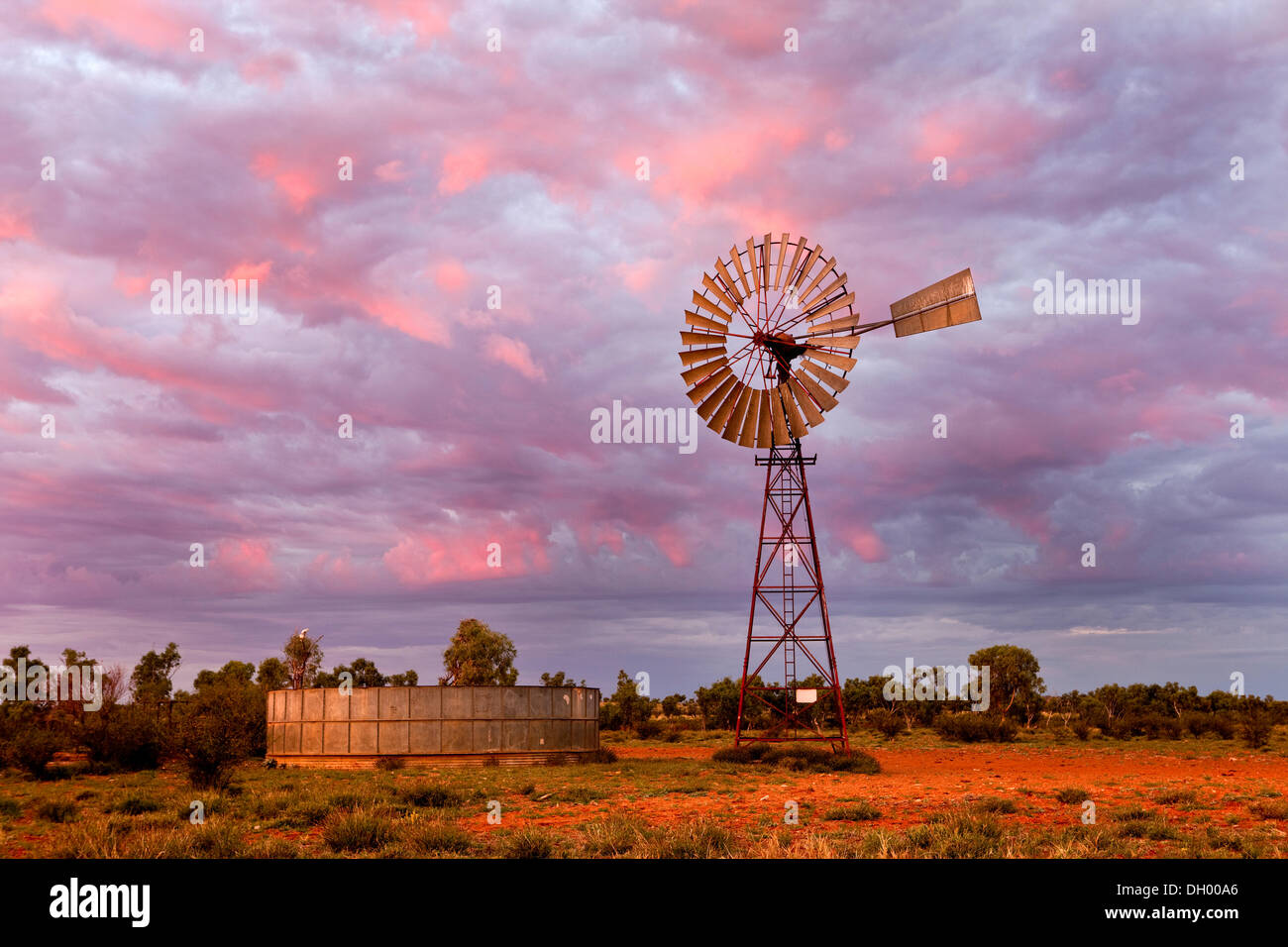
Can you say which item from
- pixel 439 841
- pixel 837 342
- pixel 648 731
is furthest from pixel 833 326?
pixel 648 731

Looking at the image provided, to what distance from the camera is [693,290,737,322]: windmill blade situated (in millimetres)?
41562

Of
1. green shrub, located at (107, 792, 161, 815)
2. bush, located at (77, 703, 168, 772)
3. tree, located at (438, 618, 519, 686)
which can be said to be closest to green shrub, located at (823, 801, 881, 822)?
green shrub, located at (107, 792, 161, 815)

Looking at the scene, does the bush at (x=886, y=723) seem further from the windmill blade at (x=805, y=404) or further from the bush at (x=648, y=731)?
the windmill blade at (x=805, y=404)

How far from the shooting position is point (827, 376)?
4006cm

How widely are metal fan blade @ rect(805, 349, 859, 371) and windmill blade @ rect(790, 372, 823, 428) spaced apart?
1038 mm

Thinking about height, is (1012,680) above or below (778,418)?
below

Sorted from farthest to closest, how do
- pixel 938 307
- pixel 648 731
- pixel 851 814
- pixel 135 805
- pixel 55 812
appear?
pixel 648 731 → pixel 938 307 → pixel 135 805 → pixel 55 812 → pixel 851 814

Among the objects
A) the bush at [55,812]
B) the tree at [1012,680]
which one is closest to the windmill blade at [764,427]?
the bush at [55,812]

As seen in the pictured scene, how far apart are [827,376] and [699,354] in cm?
532

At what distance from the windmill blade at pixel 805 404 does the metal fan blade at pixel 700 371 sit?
2938 millimetres

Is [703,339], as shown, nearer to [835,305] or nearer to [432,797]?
[835,305]

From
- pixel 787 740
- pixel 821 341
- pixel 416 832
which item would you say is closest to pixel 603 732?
pixel 787 740

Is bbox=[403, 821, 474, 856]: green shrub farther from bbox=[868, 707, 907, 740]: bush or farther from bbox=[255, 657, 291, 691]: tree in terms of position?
bbox=[255, 657, 291, 691]: tree

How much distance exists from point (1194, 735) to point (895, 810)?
172 feet
